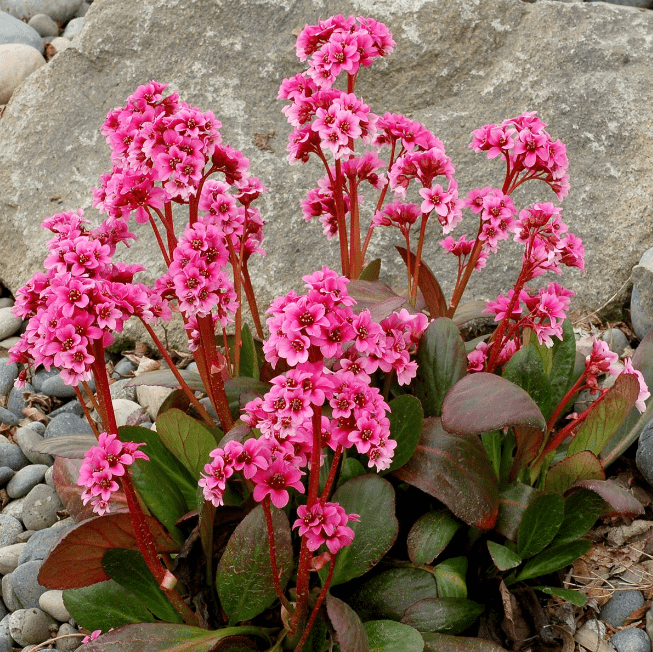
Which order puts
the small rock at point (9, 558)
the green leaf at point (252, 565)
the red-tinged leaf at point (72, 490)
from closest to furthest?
the green leaf at point (252, 565)
the red-tinged leaf at point (72, 490)
the small rock at point (9, 558)

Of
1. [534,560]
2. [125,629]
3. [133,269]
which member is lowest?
[534,560]

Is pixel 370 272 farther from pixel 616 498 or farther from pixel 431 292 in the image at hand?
pixel 616 498

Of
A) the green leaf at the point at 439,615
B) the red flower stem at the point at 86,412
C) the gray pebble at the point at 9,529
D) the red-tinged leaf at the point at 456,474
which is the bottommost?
the gray pebble at the point at 9,529

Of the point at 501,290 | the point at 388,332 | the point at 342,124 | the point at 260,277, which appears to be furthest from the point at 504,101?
the point at 388,332

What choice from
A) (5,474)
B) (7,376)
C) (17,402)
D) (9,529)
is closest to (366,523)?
(9,529)

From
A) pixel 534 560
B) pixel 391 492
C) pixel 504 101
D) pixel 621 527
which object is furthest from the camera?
pixel 504 101

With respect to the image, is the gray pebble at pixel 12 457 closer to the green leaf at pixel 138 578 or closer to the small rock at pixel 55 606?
the small rock at pixel 55 606

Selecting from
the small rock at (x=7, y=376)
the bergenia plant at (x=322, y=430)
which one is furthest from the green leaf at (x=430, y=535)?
the small rock at (x=7, y=376)

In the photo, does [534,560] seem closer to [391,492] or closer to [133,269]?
[391,492]
